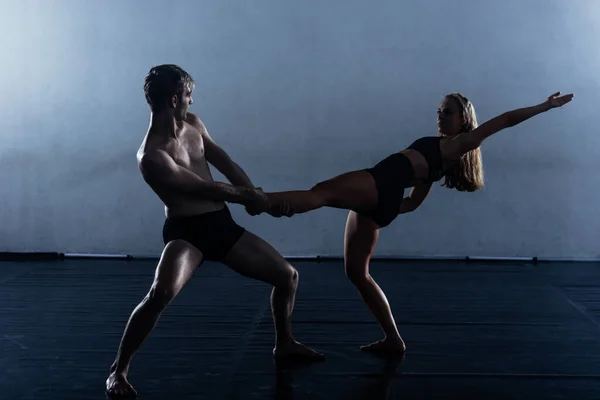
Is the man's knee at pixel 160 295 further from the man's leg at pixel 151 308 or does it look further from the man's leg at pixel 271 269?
the man's leg at pixel 271 269

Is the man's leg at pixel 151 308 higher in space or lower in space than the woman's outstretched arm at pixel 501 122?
lower

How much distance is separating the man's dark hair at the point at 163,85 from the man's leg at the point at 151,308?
1.61 ft

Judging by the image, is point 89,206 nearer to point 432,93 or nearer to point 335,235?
point 335,235

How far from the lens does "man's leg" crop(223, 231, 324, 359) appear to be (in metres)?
2.50

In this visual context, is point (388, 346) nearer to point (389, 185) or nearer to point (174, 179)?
point (389, 185)

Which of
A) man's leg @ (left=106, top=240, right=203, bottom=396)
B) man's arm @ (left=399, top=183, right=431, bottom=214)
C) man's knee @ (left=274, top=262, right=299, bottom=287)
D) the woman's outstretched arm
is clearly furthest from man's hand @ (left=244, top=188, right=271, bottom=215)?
the woman's outstretched arm

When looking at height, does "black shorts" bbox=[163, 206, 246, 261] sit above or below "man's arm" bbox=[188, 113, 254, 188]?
below

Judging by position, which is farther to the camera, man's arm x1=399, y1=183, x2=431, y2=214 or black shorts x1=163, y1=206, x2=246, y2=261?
man's arm x1=399, y1=183, x2=431, y2=214

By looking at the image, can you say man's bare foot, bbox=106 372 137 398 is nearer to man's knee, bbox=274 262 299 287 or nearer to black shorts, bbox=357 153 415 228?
man's knee, bbox=274 262 299 287

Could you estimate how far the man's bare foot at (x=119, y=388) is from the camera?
2.31 meters

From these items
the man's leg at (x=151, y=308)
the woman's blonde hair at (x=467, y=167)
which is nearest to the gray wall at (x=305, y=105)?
the woman's blonde hair at (x=467, y=167)

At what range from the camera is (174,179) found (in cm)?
235

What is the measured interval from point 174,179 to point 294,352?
2.92ft

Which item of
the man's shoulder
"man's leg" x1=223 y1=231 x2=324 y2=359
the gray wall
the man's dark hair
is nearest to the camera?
the man's dark hair
